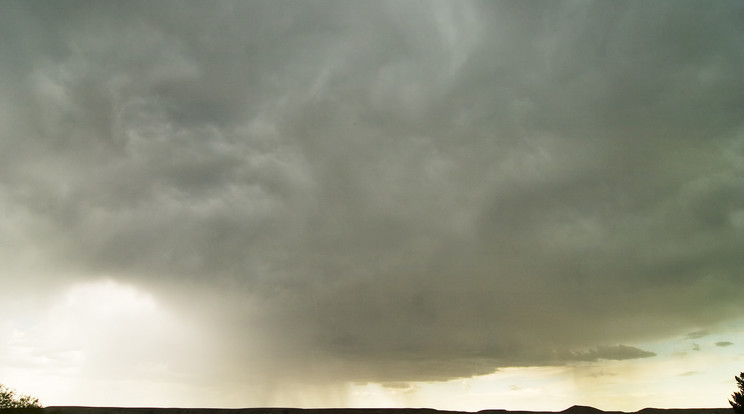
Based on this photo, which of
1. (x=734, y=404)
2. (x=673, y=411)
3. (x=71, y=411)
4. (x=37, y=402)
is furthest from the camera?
(x=673, y=411)

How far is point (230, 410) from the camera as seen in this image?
130875 mm

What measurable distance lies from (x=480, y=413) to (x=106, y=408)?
107 m

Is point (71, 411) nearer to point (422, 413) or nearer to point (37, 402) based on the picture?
point (37, 402)

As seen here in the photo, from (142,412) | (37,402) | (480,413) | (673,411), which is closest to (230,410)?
(142,412)

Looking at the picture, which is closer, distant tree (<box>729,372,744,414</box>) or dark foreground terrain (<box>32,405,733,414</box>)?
distant tree (<box>729,372,744,414</box>)

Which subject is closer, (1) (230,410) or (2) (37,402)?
(2) (37,402)

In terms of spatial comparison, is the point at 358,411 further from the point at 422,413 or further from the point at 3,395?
the point at 3,395

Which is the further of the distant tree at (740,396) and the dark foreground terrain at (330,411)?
the dark foreground terrain at (330,411)

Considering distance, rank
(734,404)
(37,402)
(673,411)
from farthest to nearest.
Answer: (673,411)
(37,402)
(734,404)

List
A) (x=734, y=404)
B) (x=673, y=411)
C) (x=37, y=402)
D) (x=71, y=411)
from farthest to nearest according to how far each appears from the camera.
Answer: (x=673, y=411) → (x=71, y=411) → (x=37, y=402) → (x=734, y=404)

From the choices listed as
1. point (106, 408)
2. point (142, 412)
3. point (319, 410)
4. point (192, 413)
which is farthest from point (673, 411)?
point (106, 408)

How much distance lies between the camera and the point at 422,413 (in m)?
132

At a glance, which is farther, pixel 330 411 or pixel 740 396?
pixel 330 411

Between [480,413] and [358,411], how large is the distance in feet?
118
